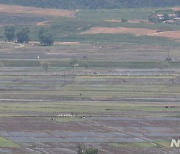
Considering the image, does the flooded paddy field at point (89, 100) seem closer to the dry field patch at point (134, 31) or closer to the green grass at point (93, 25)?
the green grass at point (93, 25)

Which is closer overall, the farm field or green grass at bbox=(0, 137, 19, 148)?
green grass at bbox=(0, 137, 19, 148)

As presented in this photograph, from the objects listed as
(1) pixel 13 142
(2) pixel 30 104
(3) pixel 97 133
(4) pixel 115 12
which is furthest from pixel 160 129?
(4) pixel 115 12

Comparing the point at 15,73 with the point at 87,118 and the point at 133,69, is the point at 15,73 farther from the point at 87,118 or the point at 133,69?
the point at 87,118

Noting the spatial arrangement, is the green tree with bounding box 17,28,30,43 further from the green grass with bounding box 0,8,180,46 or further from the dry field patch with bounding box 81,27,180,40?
the dry field patch with bounding box 81,27,180,40

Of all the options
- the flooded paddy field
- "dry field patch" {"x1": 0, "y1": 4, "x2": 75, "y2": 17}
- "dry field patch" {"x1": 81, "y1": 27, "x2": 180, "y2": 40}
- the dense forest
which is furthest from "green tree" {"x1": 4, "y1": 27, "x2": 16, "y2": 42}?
the dense forest

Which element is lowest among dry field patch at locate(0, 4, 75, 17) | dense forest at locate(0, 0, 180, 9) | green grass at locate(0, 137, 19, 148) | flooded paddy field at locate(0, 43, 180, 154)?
green grass at locate(0, 137, 19, 148)

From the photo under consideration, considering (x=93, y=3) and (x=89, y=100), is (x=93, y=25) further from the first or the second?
(x=89, y=100)

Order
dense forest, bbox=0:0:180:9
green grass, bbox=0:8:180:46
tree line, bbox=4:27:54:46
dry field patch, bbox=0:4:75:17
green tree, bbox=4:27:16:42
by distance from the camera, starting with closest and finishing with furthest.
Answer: tree line, bbox=4:27:54:46
green tree, bbox=4:27:16:42
green grass, bbox=0:8:180:46
dry field patch, bbox=0:4:75:17
dense forest, bbox=0:0:180:9

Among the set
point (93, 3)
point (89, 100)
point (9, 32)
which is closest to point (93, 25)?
point (9, 32)
